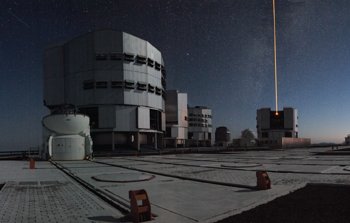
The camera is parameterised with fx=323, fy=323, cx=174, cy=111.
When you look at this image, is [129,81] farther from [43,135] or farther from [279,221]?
[279,221]

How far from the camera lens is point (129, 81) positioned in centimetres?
6244

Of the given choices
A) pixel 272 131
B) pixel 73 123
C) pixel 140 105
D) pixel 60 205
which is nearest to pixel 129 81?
pixel 140 105

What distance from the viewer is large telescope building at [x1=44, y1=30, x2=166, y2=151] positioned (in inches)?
2409

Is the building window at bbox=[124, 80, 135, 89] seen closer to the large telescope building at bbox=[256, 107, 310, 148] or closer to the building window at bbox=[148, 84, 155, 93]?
the building window at bbox=[148, 84, 155, 93]

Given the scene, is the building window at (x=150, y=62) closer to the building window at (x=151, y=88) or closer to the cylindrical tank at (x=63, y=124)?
the building window at (x=151, y=88)

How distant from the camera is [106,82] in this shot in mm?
61375

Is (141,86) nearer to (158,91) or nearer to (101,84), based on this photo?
(158,91)

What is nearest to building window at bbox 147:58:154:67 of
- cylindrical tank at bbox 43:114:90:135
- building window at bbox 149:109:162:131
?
building window at bbox 149:109:162:131

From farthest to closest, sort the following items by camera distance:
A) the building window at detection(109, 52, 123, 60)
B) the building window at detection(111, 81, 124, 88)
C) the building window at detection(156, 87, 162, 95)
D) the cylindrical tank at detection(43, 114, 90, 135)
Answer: the building window at detection(156, 87, 162, 95) < the building window at detection(109, 52, 123, 60) < the building window at detection(111, 81, 124, 88) < the cylindrical tank at detection(43, 114, 90, 135)

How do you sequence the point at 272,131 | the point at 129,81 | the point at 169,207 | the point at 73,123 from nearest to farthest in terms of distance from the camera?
the point at 169,207
the point at 73,123
the point at 129,81
the point at 272,131

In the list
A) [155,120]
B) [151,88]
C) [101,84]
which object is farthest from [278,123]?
[101,84]

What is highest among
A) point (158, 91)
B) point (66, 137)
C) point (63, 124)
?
point (158, 91)

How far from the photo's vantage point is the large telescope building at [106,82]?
201ft

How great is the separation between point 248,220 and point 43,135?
3496 centimetres
